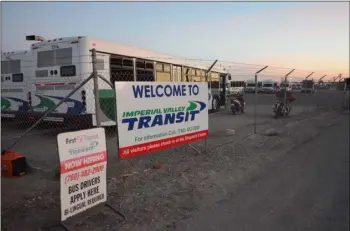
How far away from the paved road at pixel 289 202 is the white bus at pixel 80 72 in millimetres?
5181

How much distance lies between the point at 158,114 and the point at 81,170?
104 inches

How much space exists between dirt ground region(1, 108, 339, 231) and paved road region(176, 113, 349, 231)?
337 millimetres

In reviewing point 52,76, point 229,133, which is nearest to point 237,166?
point 229,133

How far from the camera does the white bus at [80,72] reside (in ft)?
34.4

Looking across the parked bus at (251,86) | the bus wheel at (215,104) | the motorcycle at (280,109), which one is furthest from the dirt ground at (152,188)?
the parked bus at (251,86)

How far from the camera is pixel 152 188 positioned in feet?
19.3

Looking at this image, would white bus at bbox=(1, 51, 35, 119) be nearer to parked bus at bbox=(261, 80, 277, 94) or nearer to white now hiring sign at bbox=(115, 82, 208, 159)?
white now hiring sign at bbox=(115, 82, 208, 159)

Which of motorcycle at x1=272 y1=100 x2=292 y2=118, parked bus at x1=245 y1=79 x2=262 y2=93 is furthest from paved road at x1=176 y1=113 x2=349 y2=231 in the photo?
parked bus at x1=245 y1=79 x2=262 y2=93

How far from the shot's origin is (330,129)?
13.9 metres

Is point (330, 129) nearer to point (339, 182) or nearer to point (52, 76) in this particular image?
point (339, 182)

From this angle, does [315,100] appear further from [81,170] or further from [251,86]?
[81,170]

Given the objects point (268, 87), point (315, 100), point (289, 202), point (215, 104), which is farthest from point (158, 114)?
point (268, 87)

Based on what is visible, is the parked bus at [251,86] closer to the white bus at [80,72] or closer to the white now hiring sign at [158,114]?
A: the white bus at [80,72]

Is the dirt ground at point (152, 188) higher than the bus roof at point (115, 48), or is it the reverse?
the bus roof at point (115, 48)
